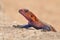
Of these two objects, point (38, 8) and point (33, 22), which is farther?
point (38, 8)

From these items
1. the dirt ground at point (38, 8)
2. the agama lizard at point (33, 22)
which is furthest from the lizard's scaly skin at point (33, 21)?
the dirt ground at point (38, 8)

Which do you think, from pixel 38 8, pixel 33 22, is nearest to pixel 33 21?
pixel 33 22

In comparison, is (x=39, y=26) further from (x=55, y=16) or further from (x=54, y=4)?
(x=54, y=4)

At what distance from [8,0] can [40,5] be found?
181 centimetres

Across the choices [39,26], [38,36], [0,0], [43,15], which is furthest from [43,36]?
[0,0]

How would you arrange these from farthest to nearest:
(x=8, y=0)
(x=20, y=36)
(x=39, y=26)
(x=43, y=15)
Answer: (x=8, y=0) < (x=43, y=15) < (x=39, y=26) < (x=20, y=36)

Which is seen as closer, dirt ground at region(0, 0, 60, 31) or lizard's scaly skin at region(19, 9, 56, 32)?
lizard's scaly skin at region(19, 9, 56, 32)

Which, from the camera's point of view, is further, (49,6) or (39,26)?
(49,6)

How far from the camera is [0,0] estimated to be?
51.2 feet

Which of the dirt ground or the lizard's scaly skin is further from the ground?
the dirt ground

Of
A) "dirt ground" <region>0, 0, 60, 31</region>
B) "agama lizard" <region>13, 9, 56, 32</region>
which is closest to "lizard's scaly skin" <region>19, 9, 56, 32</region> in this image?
"agama lizard" <region>13, 9, 56, 32</region>

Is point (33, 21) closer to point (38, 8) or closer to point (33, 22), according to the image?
point (33, 22)

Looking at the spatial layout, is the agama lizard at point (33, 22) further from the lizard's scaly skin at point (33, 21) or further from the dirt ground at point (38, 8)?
the dirt ground at point (38, 8)

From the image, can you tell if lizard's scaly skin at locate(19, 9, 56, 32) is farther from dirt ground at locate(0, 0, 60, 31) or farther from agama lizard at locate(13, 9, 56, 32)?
dirt ground at locate(0, 0, 60, 31)
